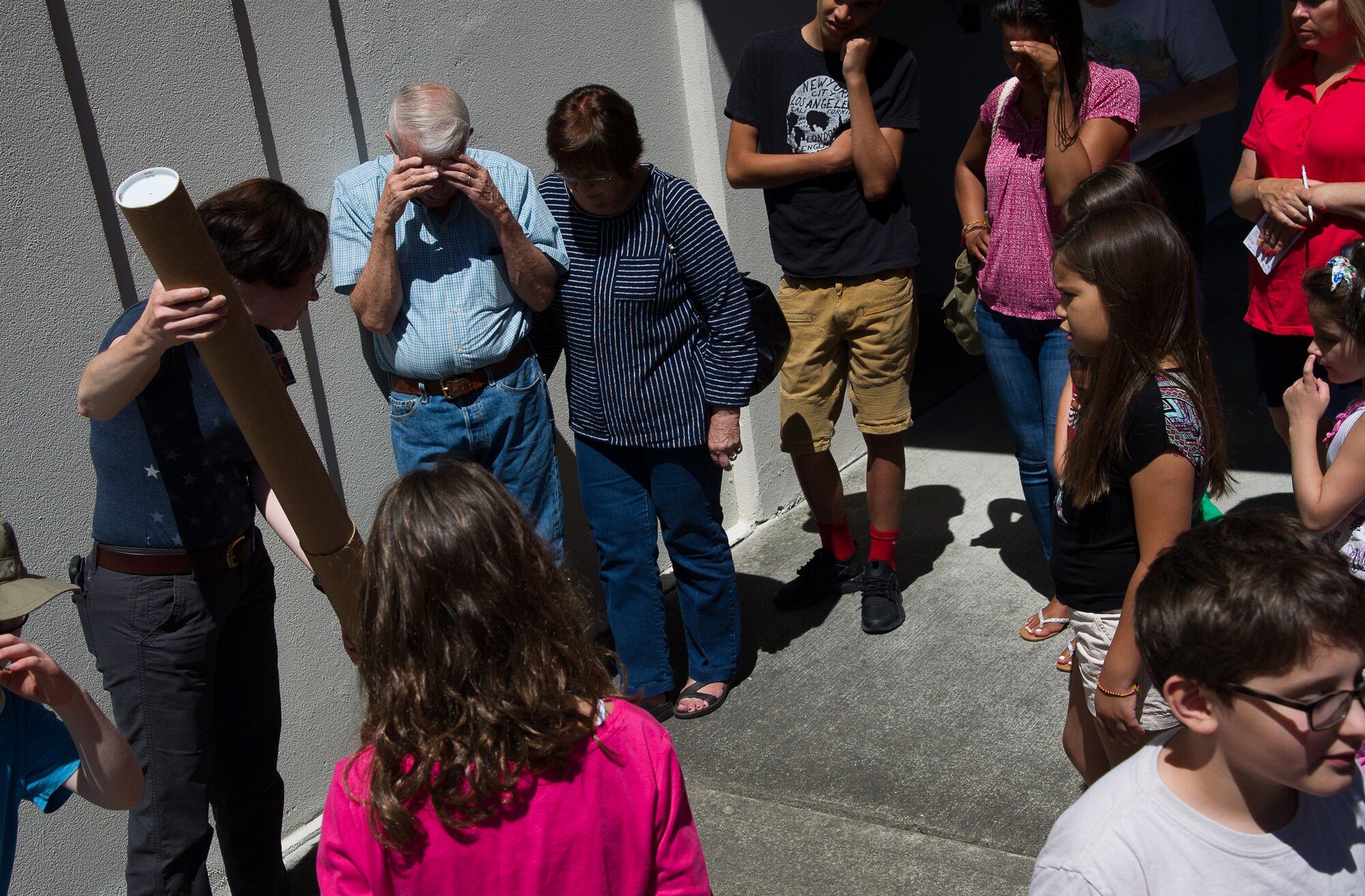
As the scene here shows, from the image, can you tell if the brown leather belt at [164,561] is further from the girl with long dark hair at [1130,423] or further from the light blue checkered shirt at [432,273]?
the girl with long dark hair at [1130,423]

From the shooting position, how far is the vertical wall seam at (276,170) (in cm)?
315

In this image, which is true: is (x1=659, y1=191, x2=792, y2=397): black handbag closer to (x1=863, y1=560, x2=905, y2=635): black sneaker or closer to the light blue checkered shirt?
the light blue checkered shirt

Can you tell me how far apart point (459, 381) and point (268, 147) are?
2.75 feet

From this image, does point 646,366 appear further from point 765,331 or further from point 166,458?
point 166,458

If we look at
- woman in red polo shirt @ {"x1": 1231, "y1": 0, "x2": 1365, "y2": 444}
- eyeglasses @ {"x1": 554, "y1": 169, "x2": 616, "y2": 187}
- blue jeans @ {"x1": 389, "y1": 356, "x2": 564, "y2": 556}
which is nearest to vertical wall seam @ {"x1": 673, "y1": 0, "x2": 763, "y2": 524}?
blue jeans @ {"x1": 389, "y1": 356, "x2": 564, "y2": 556}

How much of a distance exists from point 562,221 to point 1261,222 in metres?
2.02

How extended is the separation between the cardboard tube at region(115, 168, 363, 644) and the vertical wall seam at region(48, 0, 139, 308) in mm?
1624

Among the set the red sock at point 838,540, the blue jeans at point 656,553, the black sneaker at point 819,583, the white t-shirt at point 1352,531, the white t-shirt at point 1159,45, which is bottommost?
the black sneaker at point 819,583

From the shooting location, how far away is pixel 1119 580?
7.48 ft

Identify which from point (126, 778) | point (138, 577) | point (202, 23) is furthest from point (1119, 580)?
point (202, 23)

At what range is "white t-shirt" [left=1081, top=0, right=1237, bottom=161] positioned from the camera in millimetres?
3734

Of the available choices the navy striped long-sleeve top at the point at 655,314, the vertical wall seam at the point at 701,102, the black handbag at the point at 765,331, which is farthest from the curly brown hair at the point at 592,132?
the vertical wall seam at the point at 701,102

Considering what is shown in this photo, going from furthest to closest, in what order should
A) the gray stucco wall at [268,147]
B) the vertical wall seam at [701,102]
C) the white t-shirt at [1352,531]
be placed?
the vertical wall seam at [701,102]
the gray stucco wall at [268,147]
the white t-shirt at [1352,531]

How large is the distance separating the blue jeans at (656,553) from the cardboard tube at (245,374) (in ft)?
6.77
